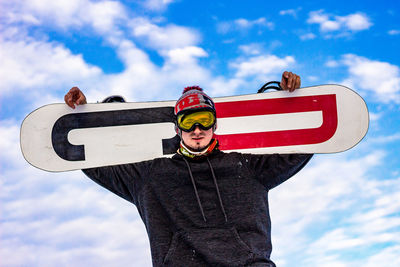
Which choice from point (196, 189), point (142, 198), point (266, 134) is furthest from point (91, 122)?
point (266, 134)

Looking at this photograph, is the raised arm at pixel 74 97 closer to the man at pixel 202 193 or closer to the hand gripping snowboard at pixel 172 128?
the hand gripping snowboard at pixel 172 128

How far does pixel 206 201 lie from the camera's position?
3.05 meters

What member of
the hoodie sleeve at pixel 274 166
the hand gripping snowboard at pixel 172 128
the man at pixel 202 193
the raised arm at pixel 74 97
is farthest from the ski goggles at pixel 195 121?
the raised arm at pixel 74 97

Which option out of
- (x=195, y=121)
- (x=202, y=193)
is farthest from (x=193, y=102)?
(x=202, y=193)

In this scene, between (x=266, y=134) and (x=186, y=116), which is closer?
(x=186, y=116)

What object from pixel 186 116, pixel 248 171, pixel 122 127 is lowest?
pixel 248 171

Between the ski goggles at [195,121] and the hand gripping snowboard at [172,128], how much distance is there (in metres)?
0.63

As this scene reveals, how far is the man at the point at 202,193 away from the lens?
2.90 m

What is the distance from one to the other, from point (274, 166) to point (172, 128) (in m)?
1.03

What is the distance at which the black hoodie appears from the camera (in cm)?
290

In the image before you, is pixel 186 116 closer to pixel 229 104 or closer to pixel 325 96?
pixel 229 104

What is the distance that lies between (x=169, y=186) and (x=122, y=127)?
0.92 metres

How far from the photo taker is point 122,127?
379 cm

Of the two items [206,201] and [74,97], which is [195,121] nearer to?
[206,201]
